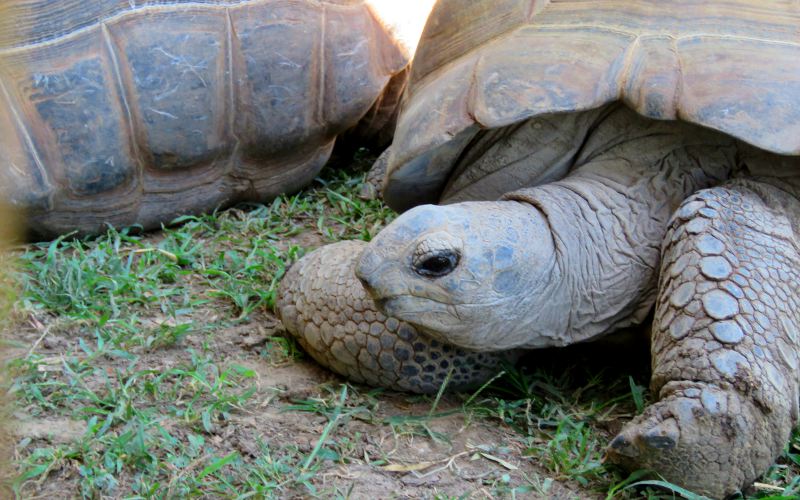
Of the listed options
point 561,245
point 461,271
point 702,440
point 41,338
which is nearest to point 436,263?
point 461,271

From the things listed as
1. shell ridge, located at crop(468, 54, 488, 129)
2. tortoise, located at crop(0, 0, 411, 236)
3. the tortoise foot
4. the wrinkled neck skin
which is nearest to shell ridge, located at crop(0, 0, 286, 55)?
tortoise, located at crop(0, 0, 411, 236)

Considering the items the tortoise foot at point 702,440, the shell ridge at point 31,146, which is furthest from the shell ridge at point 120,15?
the tortoise foot at point 702,440

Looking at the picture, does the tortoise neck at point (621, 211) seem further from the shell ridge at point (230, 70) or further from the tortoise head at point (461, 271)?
the shell ridge at point (230, 70)

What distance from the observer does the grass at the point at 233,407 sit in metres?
2.63

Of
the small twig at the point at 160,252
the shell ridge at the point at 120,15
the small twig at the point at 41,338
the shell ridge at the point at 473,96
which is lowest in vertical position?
the small twig at the point at 160,252

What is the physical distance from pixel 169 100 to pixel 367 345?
1.54 meters

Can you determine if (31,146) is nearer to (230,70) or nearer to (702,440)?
(230,70)

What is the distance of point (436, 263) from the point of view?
2.70 meters

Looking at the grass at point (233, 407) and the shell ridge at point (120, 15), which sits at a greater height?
the shell ridge at point (120, 15)

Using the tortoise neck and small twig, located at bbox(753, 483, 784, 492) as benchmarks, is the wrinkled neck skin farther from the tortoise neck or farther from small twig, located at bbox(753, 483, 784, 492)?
small twig, located at bbox(753, 483, 784, 492)

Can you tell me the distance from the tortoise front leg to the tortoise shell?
10.8 inches

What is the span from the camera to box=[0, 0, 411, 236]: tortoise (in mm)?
3916

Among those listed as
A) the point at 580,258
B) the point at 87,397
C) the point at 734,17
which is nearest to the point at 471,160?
the point at 580,258

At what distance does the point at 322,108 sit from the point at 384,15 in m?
0.55
